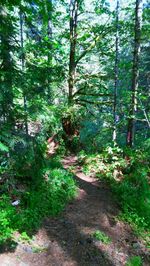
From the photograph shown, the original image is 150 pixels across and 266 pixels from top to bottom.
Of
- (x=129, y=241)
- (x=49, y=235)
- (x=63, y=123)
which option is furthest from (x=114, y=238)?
(x=63, y=123)

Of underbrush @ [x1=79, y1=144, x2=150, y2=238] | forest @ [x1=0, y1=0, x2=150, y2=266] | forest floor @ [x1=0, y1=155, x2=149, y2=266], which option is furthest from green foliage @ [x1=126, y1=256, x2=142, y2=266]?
underbrush @ [x1=79, y1=144, x2=150, y2=238]

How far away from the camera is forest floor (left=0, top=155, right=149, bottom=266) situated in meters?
4.81

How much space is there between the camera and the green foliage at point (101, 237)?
5617 millimetres

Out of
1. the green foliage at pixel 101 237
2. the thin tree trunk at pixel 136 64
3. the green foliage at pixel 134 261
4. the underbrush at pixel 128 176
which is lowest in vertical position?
the green foliage at pixel 134 261

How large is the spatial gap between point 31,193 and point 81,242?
1.81 metres

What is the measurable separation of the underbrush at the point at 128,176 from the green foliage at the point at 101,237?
1099mm

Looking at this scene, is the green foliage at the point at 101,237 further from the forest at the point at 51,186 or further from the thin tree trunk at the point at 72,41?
the thin tree trunk at the point at 72,41

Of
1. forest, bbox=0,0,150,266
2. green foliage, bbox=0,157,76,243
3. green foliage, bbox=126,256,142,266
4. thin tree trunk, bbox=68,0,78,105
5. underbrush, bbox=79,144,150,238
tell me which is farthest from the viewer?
thin tree trunk, bbox=68,0,78,105

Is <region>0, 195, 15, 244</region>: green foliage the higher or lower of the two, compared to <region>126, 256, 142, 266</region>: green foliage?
higher

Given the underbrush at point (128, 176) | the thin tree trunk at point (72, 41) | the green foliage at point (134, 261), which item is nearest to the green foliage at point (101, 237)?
the green foliage at point (134, 261)

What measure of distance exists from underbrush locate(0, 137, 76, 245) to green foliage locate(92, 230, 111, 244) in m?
1.17

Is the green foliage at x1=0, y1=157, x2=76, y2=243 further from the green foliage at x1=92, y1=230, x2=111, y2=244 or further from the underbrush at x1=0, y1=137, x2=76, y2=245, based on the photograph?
the green foliage at x1=92, y1=230, x2=111, y2=244

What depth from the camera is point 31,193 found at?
630 cm

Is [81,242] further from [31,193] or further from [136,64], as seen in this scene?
[136,64]
